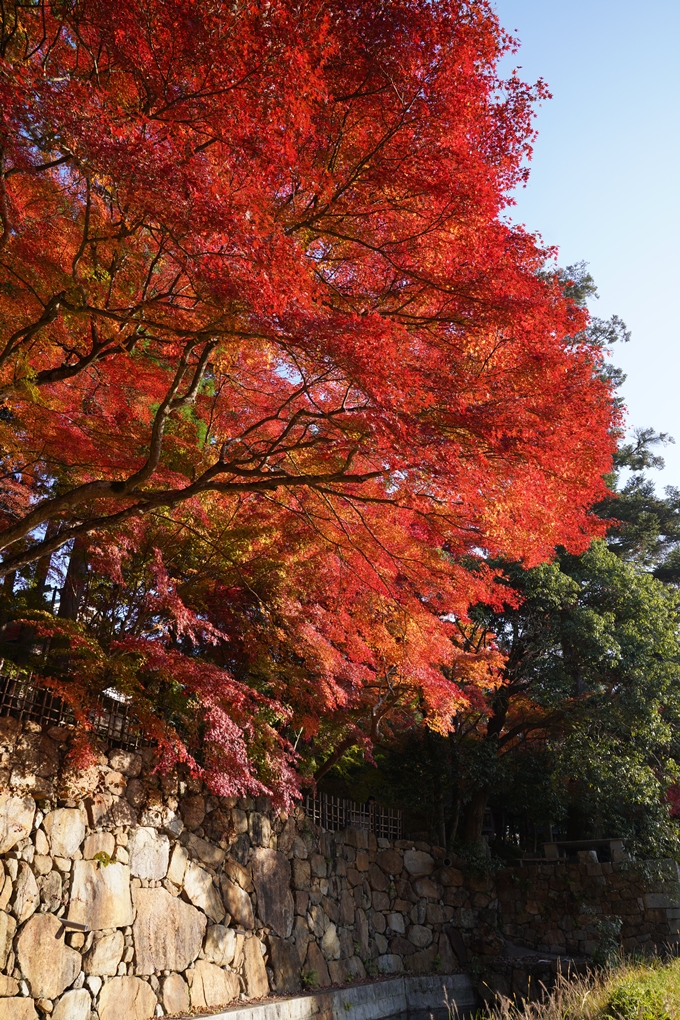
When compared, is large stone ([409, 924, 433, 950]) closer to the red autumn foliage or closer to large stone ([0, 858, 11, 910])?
the red autumn foliage

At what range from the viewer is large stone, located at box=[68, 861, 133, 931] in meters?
6.13

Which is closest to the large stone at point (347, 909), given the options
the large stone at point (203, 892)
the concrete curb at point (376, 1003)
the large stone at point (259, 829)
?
the concrete curb at point (376, 1003)

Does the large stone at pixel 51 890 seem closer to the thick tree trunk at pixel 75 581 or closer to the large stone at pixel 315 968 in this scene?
the thick tree trunk at pixel 75 581

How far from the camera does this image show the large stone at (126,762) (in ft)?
22.9

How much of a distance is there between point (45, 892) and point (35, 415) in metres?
4.02

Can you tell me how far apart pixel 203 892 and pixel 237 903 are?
665 mm

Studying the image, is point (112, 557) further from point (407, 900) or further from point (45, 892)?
point (407, 900)

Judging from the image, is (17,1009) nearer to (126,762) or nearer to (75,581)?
(126,762)

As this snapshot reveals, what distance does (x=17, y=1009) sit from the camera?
17.6 feet

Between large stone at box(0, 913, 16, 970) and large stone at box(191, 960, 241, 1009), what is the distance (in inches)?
92.8

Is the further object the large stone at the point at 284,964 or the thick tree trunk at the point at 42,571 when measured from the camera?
the thick tree trunk at the point at 42,571

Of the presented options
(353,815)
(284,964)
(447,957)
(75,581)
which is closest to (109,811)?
(75,581)

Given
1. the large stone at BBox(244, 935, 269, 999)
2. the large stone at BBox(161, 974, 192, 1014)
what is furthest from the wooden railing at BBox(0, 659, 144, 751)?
the large stone at BBox(244, 935, 269, 999)

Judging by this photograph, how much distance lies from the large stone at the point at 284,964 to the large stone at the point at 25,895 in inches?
145
